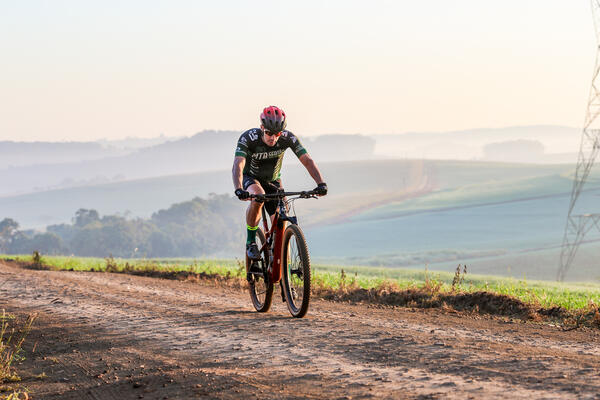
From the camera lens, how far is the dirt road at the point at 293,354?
19.8 feet

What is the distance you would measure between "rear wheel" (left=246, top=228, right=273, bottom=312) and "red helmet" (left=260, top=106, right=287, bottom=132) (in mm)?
1838

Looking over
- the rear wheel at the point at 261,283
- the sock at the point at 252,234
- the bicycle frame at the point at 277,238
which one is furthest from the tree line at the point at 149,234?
the bicycle frame at the point at 277,238

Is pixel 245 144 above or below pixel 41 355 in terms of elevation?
above

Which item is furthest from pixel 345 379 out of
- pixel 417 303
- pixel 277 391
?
pixel 417 303

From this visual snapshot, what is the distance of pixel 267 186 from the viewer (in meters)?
10.4

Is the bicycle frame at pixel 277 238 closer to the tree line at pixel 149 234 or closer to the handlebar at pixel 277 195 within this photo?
the handlebar at pixel 277 195

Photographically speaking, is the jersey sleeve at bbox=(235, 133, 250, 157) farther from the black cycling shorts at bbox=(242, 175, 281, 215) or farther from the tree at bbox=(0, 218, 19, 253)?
the tree at bbox=(0, 218, 19, 253)

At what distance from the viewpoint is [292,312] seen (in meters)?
9.80

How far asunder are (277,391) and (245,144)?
15.5ft

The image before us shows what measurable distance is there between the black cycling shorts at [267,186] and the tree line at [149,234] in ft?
313

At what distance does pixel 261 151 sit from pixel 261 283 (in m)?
2.30

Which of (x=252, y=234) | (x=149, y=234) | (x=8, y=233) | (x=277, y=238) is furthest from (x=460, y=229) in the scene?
(x=277, y=238)

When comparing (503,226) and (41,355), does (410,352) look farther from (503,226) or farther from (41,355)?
(503,226)

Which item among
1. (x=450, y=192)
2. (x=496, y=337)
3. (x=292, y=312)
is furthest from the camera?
(x=450, y=192)
